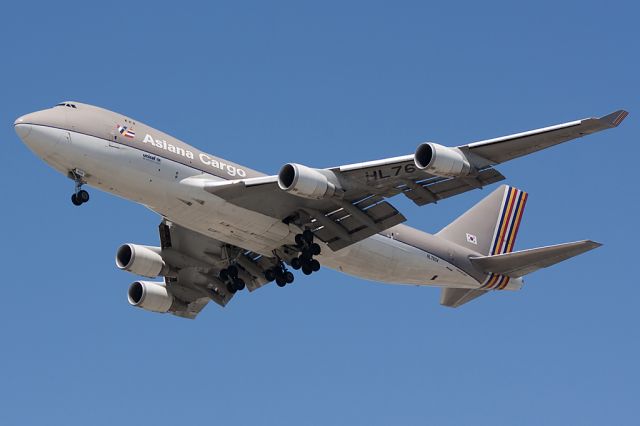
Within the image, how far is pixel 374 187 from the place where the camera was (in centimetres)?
4144

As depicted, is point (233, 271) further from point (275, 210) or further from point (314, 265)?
point (275, 210)

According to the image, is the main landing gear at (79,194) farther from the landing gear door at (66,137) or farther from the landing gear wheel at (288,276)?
the landing gear wheel at (288,276)

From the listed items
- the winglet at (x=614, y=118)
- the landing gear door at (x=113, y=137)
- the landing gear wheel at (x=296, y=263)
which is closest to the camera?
the winglet at (x=614, y=118)

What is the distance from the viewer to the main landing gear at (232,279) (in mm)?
47406

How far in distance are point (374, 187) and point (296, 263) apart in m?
4.88

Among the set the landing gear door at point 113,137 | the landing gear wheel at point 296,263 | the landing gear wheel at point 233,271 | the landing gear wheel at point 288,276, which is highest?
the landing gear door at point 113,137

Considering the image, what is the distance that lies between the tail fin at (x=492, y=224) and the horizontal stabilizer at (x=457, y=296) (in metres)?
1.80

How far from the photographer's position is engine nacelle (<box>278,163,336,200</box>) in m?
39.9

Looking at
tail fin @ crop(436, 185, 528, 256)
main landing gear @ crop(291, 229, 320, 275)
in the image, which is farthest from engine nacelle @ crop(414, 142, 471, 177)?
tail fin @ crop(436, 185, 528, 256)

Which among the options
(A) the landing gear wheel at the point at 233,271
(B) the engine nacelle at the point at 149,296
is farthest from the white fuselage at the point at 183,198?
(B) the engine nacelle at the point at 149,296

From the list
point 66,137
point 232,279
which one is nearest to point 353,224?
point 232,279

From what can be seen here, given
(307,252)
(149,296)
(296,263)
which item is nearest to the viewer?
(307,252)

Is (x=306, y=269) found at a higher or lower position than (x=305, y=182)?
lower

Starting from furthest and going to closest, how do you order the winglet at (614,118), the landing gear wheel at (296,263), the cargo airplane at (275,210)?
the landing gear wheel at (296,263) → the cargo airplane at (275,210) → the winglet at (614,118)
